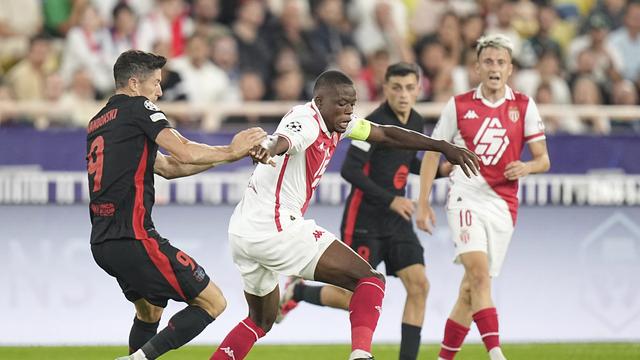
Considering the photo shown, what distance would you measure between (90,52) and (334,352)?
5.00 m

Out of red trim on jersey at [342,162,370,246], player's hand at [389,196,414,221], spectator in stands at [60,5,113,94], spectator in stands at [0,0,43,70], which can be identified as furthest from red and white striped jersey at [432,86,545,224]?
spectator in stands at [0,0,43,70]

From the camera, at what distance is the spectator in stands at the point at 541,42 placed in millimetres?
17016

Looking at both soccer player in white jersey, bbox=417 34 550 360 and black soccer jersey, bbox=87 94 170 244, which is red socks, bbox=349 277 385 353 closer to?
black soccer jersey, bbox=87 94 170 244

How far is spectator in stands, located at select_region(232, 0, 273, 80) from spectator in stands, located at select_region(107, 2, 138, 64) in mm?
1242

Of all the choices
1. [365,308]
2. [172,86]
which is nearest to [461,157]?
[365,308]

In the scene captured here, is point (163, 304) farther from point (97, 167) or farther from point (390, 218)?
point (390, 218)

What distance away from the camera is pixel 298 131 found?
8.29 meters

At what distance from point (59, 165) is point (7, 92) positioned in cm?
204

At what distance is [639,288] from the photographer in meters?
13.4

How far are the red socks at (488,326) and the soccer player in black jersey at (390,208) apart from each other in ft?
3.27

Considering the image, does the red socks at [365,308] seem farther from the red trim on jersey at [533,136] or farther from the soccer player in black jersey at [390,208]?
the red trim on jersey at [533,136]

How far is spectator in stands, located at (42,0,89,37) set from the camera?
1586 cm

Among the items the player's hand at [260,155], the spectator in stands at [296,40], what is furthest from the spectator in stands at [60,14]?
the player's hand at [260,155]

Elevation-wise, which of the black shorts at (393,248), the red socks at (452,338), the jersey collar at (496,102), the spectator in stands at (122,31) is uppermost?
the spectator in stands at (122,31)
